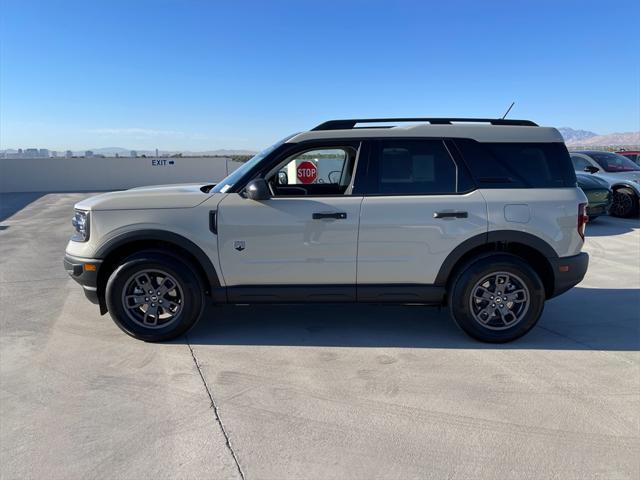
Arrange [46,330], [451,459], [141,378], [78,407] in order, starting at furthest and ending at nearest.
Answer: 1. [46,330]
2. [141,378]
3. [78,407]
4. [451,459]

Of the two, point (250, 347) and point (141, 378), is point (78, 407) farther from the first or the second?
point (250, 347)

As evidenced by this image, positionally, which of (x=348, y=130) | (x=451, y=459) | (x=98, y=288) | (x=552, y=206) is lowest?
(x=451, y=459)

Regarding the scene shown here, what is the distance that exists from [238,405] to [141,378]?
902 millimetres

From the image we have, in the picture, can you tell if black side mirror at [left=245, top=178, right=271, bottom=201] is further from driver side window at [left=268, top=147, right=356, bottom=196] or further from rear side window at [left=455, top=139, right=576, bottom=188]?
rear side window at [left=455, top=139, right=576, bottom=188]

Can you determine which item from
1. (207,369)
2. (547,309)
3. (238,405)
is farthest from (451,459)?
(547,309)

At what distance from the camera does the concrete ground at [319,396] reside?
2611 mm

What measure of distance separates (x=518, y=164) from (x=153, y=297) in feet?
11.4

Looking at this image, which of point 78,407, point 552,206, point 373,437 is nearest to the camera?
point 373,437

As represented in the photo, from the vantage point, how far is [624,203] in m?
11.7

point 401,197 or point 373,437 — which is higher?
point 401,197

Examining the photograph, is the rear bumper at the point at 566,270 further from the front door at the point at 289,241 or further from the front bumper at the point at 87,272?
the front bumper at the point at 87,272

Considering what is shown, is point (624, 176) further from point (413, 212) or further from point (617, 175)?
point (413, 212)

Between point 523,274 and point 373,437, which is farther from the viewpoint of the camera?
point 523,274

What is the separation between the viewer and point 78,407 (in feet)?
10.4
